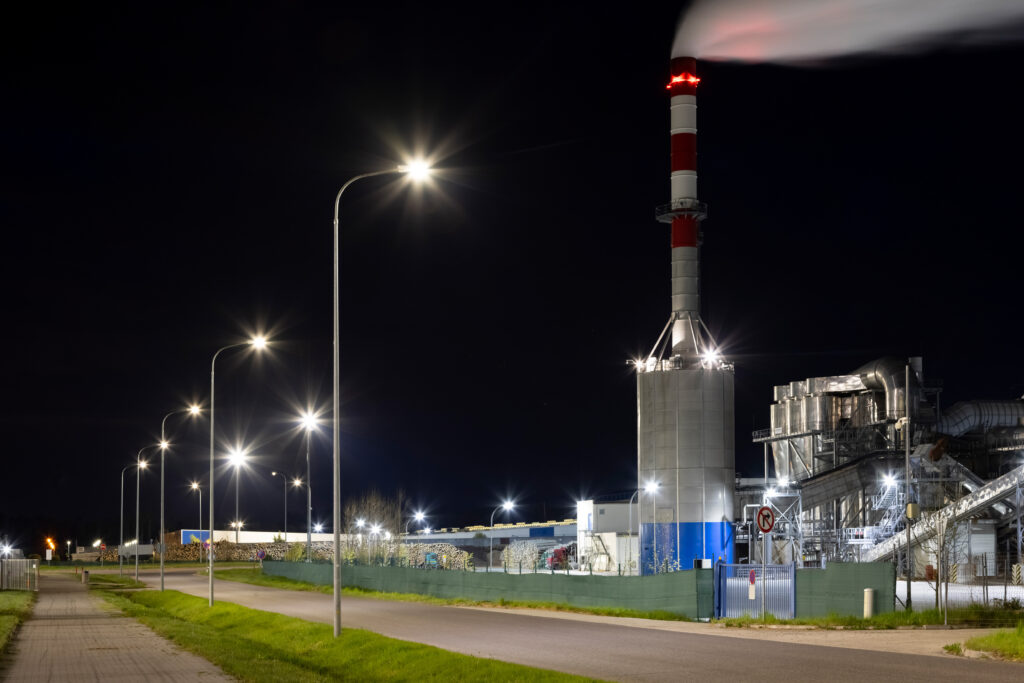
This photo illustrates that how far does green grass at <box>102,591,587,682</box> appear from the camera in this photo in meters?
22.9

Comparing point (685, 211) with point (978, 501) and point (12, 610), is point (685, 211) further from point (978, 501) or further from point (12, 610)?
point (12, 610)

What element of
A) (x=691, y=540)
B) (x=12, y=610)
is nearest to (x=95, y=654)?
(x=12, y=610)

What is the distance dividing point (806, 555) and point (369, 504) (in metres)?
30.5

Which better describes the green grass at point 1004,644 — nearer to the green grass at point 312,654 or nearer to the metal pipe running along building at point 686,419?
the green grass at point 312,654

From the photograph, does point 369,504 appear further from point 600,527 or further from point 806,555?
point 806,555

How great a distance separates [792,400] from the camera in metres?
92.6

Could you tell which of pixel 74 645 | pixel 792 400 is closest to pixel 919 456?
pixel 792 400

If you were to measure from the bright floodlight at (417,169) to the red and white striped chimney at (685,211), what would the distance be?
47.8 meters

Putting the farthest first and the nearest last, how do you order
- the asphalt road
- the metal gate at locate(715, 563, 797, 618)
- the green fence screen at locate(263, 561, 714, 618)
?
the green fence screen at locate(263, 561, 714, 618) → the metal gate at locate(715, 563, 797, 618) → the asphalt road

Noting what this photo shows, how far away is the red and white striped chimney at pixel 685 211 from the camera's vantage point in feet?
244

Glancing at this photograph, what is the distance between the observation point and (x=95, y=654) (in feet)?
94.8

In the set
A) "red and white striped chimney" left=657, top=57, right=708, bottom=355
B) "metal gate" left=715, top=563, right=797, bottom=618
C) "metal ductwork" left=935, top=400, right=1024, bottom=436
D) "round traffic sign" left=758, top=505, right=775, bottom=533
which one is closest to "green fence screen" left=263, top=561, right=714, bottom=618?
"metal gate" left=715, top=563, right=797, bottom=618

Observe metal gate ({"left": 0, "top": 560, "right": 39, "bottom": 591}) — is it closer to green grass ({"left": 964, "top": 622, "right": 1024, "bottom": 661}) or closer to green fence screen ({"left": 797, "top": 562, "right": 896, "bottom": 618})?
green fence screen ({"left": 797, "top": 562, "right": 896, "bottom": 618})

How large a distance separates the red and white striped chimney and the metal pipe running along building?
62 mm
